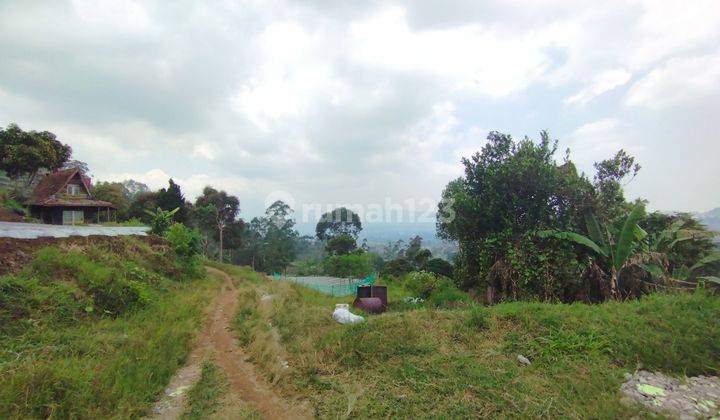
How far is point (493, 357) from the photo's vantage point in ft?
17.8

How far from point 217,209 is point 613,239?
28419mm

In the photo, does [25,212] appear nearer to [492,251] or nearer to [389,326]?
[389,326]

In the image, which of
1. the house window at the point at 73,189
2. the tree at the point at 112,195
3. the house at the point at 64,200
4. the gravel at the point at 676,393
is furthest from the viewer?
the tree at the point at 112,195

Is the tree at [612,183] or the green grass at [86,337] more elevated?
the tree at [612,183]

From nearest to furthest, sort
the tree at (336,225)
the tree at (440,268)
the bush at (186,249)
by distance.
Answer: the bush at (186,249)
the tree at (440,268)
the tree at (336,225)

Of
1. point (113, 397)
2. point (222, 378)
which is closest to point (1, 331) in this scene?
point (113, 397)

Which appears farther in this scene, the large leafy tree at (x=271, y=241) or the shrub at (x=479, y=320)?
the large leafy tree at (x=271, y=241)

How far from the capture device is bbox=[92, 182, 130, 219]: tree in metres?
27.6

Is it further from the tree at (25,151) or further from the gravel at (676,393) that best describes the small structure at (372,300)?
the tree at (25,151)

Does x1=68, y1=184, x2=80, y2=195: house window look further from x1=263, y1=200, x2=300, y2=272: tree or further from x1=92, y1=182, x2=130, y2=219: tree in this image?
x1=263, y1=200, x2=300, y2=272: tree

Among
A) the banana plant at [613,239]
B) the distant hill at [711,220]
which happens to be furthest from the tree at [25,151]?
the distant hill at [711,220]

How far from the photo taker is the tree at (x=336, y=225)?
146ft

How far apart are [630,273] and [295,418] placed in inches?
418

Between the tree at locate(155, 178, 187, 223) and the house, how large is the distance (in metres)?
5.64
